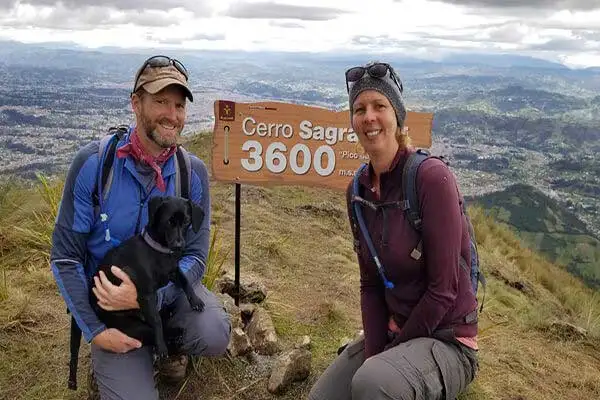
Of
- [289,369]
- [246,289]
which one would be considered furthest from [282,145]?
[289,369]

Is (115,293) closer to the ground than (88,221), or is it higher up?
closer to the ground

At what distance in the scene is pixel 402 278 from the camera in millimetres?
2602

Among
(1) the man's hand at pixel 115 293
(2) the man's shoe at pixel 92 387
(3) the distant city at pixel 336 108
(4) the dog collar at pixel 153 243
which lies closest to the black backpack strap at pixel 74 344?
(2) the man's shoe at pixel 92 387

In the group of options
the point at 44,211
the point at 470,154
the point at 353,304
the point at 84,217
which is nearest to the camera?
the point at 84,217

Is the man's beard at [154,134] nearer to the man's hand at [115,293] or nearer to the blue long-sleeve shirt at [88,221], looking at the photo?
the blue long-sleeve shirt at [88,221]

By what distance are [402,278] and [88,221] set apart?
1.69 m

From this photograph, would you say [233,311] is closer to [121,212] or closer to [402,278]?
[121,212]

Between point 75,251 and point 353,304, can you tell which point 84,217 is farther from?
point 353,304

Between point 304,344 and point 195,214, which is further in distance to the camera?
point 304,344

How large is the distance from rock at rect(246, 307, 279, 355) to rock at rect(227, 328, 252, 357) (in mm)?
123

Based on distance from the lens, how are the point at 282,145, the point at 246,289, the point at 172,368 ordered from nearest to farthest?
the point at 172,368 → the point at 282,145 → the point at 246,289

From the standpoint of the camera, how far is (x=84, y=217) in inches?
106

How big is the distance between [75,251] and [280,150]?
1.94 m

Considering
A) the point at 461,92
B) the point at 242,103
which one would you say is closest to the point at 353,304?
the point at 242,103
